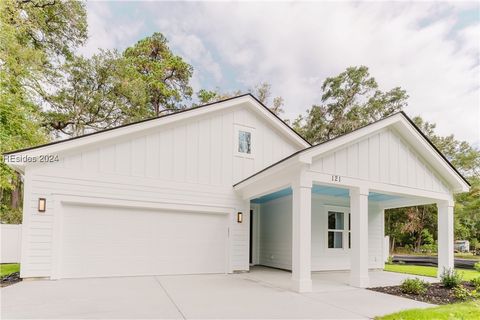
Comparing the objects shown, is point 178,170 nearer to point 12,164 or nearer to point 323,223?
point 12,164

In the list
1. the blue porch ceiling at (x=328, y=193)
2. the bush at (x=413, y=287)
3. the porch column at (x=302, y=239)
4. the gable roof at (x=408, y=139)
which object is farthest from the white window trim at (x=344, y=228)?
the porch column at (x=302, y=239)

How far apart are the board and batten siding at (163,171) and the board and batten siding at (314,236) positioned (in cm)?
175

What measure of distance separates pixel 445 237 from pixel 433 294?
3066 millimetres

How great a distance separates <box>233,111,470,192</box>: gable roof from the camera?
738 centimetres

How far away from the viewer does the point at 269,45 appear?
766 inches

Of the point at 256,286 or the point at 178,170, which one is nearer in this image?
the point at 256,286

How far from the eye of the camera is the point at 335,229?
12.1m

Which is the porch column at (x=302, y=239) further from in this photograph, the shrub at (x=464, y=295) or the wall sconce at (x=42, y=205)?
the wall sconce at (x=42, y=205)

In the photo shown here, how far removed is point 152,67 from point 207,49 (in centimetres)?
430

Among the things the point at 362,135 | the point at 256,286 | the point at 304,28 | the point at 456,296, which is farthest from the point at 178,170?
the point at 304,28

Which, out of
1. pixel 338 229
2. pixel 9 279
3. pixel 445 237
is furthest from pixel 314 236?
pixel 9 279

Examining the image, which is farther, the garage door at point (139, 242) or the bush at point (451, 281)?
the garage door at point (139, 242)

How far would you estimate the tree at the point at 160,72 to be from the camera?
2370 centimetres

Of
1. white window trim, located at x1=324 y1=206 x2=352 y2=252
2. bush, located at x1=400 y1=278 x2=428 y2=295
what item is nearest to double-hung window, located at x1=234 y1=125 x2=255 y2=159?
white window trim, located at x1=324 y1=206 x2=352 y2=252
